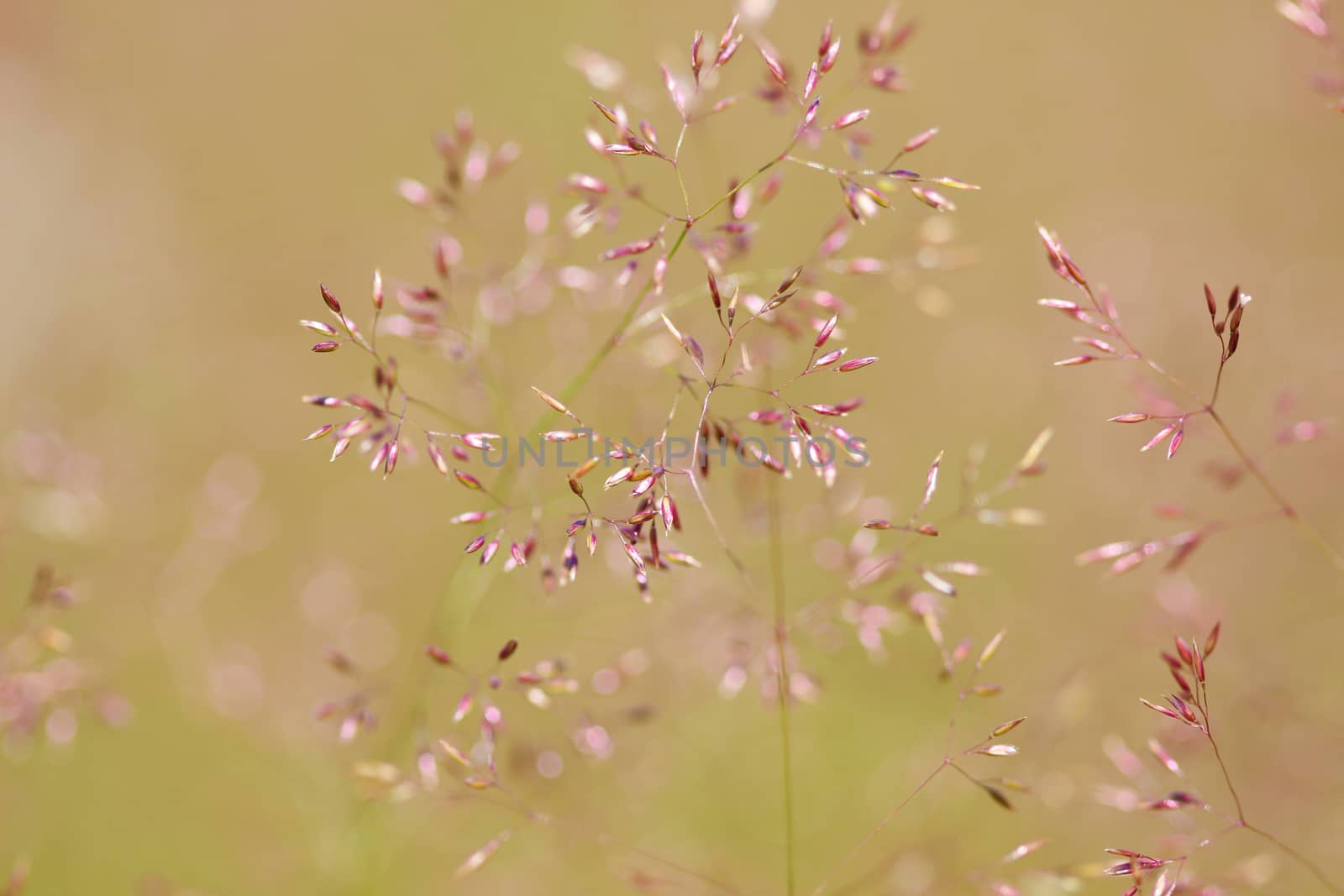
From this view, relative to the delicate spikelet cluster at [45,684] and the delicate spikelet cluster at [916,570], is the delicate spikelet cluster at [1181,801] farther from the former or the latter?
the delicate spikelet cluster at [45,684]

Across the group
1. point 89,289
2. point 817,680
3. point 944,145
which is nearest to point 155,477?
point 89,289

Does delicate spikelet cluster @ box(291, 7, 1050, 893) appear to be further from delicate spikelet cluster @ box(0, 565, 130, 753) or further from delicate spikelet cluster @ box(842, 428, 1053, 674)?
delicate spikelet cluster @ box(0, 565, 130, 753)

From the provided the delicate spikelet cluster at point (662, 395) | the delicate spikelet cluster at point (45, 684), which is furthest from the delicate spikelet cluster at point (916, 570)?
the delicate spikelet cluster at point (45, 684)

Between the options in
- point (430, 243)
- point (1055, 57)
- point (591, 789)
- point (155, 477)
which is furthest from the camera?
point (1055, 57)

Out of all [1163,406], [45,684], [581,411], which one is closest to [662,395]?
[581,411]

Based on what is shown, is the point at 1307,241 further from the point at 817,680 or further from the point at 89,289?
the point at 89,289

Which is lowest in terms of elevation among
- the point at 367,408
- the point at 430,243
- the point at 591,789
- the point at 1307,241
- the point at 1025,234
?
the point at 591,789

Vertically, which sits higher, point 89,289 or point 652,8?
point 652,8

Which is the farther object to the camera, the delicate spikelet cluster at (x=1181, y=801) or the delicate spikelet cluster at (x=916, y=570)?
the delicate spikelet cluster at (x=916, y=570)
